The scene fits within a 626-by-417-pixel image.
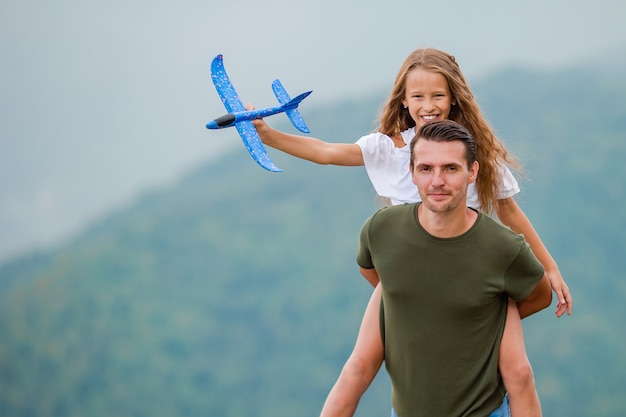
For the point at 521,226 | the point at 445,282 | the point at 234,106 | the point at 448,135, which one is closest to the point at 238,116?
the point at 234,106

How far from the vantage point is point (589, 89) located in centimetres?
1964

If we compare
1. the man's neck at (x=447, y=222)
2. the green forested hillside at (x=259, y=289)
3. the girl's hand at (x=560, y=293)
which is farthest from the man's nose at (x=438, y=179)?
the green forested hillside at (x=259, y=289)

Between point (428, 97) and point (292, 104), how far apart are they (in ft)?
1.94

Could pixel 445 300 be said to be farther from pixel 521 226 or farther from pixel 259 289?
pixel 259 289

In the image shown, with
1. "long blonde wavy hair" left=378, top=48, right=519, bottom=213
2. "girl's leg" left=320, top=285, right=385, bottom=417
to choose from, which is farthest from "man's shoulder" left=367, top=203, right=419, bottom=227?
"long blonde wavy hair" left=378, top=48, right=519, bottom=213

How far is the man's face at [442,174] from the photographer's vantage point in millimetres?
3557

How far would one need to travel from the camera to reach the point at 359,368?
3.90 metres

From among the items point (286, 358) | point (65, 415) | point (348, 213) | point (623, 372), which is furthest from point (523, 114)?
point (65, 415)

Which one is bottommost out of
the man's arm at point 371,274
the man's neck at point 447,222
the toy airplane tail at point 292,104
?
the man's arm at point 371,274

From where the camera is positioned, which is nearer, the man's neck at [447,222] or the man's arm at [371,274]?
the man's neck at [447,222]

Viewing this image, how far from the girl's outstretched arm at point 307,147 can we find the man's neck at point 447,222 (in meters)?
0.62

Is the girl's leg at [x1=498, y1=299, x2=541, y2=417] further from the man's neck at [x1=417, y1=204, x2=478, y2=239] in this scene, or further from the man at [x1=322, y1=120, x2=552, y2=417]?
the man's neck at [x1=417, y1=204, x2=478, y2=239]

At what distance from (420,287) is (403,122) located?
91 centimetres

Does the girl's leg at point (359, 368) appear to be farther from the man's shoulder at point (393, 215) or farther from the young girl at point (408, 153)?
the man's shoulder at point (393, 215)
